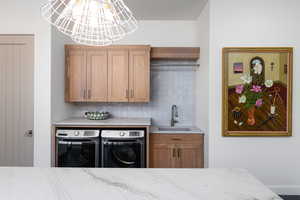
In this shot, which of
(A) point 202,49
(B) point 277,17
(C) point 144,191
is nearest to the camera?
(C) point 144,191

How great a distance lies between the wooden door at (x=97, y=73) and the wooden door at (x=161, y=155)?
3.57 ft

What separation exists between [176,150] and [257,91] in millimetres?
1358

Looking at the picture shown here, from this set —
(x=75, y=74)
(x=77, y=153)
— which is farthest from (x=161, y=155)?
(x=75, y=74)

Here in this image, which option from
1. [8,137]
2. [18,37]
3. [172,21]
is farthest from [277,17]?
[8,137]

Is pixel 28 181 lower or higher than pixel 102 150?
higher

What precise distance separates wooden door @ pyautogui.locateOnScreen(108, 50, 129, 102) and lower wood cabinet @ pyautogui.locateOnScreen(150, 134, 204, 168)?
819mm

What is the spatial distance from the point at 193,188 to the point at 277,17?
2.77 m

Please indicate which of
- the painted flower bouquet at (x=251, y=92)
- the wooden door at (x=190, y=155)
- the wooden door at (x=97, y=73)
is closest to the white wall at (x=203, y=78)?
the wooden door at (x=190, y=155)

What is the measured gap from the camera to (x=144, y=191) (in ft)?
3.33

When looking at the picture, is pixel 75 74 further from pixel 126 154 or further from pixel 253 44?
pixel 253 44

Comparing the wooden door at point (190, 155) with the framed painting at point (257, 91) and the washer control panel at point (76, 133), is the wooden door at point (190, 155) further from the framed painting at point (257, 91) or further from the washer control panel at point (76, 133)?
the washer control panel at point (76, 133)

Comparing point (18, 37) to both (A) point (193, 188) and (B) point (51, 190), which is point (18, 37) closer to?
(B) point (51, 190)

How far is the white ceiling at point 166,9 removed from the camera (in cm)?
316

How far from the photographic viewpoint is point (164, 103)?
3.92 metres
